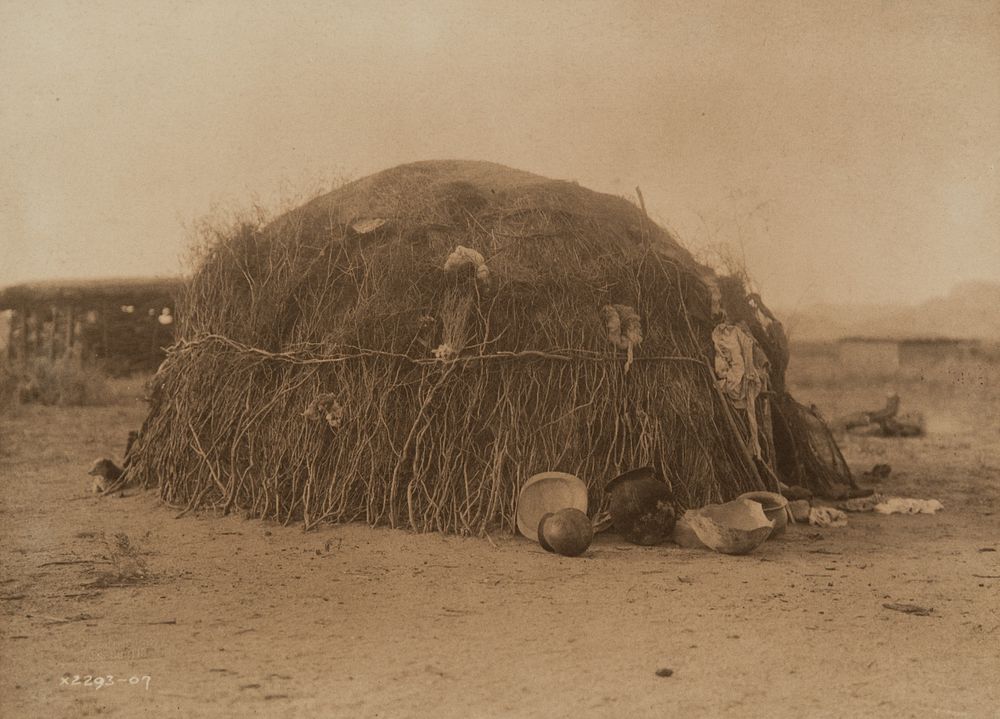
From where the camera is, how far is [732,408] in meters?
7.04

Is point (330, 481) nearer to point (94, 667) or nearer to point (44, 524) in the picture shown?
point (44, 524)

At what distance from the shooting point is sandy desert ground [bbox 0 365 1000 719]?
141 inches

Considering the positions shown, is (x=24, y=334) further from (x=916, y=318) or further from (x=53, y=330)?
(x=916, y=318)

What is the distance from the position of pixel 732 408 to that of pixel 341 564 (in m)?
3.62

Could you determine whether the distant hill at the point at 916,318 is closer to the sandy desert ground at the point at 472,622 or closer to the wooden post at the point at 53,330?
the sandy desert ground at the point at 472,622

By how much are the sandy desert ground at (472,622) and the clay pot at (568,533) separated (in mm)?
122

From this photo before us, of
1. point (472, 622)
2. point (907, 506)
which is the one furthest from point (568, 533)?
point (907, 506)

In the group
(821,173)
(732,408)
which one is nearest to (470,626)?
(732,408)

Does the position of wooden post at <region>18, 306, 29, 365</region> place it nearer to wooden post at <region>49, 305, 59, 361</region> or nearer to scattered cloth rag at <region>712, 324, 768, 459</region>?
wooden post at <region>49, 305, 59, 361</region>

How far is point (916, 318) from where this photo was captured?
33.8 ft

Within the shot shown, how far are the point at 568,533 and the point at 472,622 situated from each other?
136cm

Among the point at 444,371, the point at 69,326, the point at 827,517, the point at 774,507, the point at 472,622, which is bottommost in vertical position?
the point at 472,622

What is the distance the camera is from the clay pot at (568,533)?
5.56 metres

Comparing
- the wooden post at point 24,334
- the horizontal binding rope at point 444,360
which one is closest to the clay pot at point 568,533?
the horizontal binding rope at point 444,360
